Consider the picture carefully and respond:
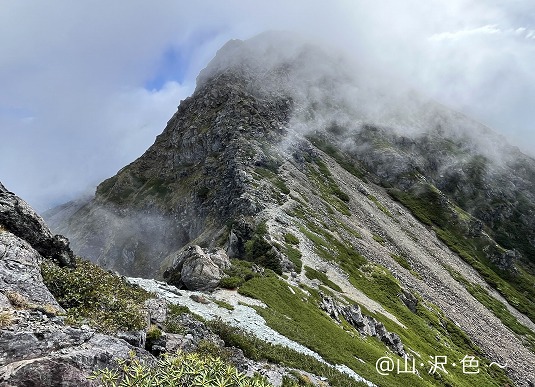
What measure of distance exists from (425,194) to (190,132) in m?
112

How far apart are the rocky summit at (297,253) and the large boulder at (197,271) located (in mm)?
234

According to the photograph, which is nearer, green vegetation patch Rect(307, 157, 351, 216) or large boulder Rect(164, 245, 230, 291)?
large boulder Rect(164, 245, 230, 291)

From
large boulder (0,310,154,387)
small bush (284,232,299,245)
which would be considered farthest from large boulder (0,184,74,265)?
small bush (284,232,299,245)

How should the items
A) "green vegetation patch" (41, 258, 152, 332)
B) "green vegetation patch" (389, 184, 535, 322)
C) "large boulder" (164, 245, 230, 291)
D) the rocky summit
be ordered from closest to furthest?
"green vegetation patch" (41, 258, 152, 332) < the rocky summit < "large boulder" (164, 245, 230, 291) < "green vegetation patch" (389, 184, 535, 322)

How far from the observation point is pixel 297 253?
65.2 metres

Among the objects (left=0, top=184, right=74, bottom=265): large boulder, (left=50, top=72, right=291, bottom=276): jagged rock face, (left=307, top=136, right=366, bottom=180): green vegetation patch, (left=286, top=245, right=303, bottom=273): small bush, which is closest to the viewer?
(left=0, top=184, right=74, bottom=265): large boulder

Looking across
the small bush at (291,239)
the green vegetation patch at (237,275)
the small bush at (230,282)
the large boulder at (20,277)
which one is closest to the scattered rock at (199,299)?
the small bush at (230,282)

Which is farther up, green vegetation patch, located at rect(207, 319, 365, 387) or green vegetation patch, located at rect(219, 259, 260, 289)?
green vegetation patch, located at rect(219, 259, 260, 289)

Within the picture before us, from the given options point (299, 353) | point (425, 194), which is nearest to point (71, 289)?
point (299, 353)

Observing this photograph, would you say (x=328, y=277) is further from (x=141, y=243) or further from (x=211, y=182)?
(x=141, y=243)

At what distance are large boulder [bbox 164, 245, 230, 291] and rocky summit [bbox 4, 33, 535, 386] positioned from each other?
234 millimetres

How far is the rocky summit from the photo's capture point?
2972cm

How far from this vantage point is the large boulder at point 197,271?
44.0 meters

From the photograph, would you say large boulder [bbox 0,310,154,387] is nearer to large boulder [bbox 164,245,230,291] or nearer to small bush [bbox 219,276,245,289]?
large boulder [bbox 164,245,230,291]
